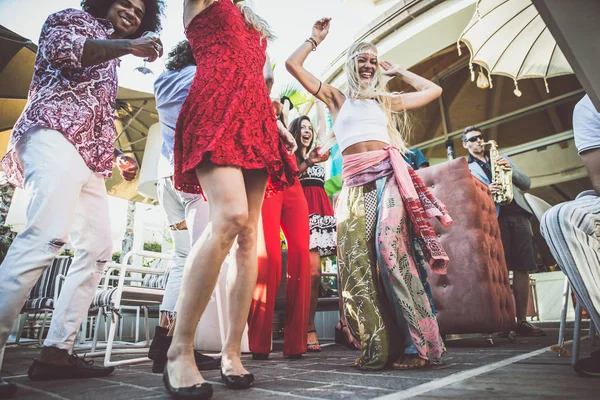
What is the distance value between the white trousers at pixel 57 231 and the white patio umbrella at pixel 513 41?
5.03m

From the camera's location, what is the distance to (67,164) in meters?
1.71

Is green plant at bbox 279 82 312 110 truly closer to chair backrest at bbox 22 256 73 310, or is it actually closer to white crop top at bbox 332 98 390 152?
chair backrest at bbox 22 256 73 310

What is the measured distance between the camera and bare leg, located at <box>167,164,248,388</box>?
1286 millimetres

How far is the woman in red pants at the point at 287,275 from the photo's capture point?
2609mm

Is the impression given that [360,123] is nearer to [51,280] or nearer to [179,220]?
[179,220]

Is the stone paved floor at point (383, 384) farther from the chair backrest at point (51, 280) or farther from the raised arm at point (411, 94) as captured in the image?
the chair backrest at point (51, 280)

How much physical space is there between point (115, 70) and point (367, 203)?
1507mm

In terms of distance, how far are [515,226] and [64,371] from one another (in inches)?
155

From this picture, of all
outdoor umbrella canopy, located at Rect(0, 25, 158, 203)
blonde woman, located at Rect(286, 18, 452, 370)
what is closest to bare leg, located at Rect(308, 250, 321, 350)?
blonde woman, located at Rect(286, 18, 452, 370)

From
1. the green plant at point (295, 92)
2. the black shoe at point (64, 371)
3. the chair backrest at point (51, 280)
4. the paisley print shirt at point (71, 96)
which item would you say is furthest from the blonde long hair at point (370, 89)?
the green plant at point (295, 92)

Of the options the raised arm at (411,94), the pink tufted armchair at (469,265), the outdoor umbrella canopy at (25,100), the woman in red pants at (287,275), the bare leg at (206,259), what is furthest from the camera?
the outdoor umbrella canopy at (25,100)

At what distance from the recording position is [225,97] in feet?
4.83

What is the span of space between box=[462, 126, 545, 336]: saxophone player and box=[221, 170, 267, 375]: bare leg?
9.66 feet

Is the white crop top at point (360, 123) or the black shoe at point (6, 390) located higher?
the white crop top at point (360, 123)
